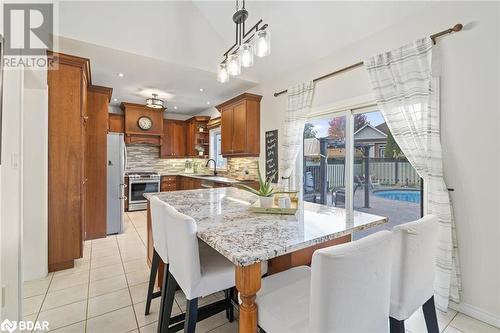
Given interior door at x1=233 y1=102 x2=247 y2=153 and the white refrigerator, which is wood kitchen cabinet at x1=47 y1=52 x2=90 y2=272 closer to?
the white refrigerator

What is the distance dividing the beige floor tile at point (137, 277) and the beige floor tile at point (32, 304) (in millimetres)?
695

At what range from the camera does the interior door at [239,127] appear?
13.7 ft

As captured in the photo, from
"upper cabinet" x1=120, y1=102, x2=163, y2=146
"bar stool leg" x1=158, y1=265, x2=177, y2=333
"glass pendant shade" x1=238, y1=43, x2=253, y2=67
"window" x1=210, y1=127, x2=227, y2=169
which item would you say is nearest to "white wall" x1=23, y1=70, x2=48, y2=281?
"bar stool leg" x1=158, y1=265, x2=177, y2=333

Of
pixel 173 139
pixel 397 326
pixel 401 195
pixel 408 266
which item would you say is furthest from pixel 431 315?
pixel 173 139

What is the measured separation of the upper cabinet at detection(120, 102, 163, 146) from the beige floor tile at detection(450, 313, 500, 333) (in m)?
6.09

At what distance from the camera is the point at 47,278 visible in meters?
2.50

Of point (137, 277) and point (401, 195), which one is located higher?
point (401, 195)

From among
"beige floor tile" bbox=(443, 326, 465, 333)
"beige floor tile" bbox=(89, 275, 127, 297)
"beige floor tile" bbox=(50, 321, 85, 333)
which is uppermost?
"beige floor tile" bbox=(89, 275, 127, 297)

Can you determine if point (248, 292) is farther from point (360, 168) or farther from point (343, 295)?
point (360, 168)

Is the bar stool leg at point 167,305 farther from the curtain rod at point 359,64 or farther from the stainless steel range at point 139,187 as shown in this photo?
the stainless steel range at point 139,187

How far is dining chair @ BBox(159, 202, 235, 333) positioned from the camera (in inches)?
46.5

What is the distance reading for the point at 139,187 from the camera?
5578 mm

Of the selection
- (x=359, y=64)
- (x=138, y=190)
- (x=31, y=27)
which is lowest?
(x=138, y=190)

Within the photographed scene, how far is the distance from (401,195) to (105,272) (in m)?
3.37
